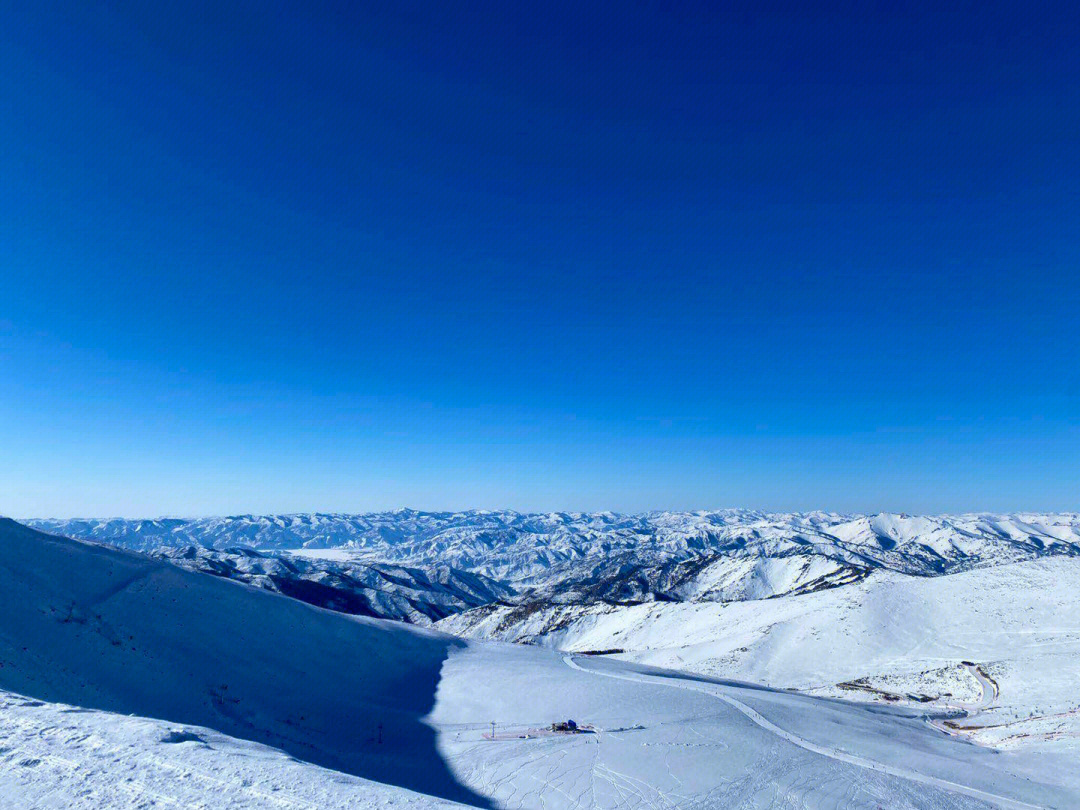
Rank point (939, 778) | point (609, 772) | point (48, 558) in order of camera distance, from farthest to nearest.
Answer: point (48, 558) → point (939, 778) → point (609, 772)

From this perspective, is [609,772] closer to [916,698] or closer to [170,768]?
[170,768]

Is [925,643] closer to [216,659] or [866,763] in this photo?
[866,763]

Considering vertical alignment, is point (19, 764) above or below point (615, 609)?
above

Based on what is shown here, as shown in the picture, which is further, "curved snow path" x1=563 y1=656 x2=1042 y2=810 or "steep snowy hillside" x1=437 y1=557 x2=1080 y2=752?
"steep snowy hillside" x1=437 y1=557 x2=1080 y2=752

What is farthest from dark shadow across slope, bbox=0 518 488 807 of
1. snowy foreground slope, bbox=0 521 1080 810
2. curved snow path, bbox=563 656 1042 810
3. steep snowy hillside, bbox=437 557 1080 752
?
steep snowy hillside, bbox=437 557 1080 752

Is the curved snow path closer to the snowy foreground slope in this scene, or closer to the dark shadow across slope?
the snowy foreground slope

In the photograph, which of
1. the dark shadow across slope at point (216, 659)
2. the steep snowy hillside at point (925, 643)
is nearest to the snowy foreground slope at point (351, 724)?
the dark shadow across slope at point (216, 659)

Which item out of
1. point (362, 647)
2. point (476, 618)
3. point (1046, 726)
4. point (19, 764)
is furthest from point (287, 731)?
point (476, 618)
